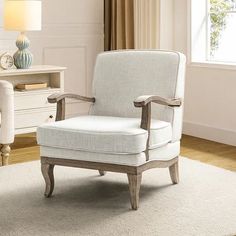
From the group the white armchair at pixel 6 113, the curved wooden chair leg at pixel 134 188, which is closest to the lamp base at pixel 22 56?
the white armchair at pixel 6 113

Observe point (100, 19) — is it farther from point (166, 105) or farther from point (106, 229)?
point (106, 229)

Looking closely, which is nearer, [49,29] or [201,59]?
[201,59]

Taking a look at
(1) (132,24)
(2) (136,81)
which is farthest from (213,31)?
(2) (136,81)

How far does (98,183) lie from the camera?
375 centimetres

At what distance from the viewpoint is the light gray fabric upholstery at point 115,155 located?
311 centimetres

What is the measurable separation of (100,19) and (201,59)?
1403 millimetres

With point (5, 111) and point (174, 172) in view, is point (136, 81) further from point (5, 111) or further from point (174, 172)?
point (5, 111)

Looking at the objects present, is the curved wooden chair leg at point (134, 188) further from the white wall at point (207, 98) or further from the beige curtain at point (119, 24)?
the beige curtain at point (119, 24)

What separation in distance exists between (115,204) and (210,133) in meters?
2.15

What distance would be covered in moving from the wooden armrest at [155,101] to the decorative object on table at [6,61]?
81.1 inches

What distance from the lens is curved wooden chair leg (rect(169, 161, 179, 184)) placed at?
3620 mm

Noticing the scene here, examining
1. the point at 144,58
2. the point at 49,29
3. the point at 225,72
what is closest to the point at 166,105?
the point at 144,58

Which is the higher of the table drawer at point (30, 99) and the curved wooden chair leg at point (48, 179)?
the table drawer at point (30, 99)

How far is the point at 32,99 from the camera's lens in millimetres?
4922
